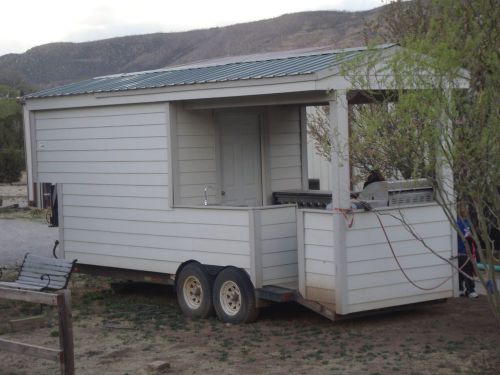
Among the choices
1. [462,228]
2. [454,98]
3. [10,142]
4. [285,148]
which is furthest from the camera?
[10,142]

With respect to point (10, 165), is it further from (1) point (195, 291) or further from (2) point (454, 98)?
(2) point (454, 98)

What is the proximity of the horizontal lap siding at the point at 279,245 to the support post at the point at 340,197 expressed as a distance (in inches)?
38.1

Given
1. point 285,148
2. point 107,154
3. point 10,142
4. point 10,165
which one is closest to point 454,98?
point 285,148

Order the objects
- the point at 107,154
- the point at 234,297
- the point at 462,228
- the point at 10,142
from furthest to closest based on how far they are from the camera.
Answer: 1. the point at 10,142
2. the point at 107,154
3. the point at 462,228
4. the point at 234,297

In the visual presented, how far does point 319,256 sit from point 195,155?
8.44 ft

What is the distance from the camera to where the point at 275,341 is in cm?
948

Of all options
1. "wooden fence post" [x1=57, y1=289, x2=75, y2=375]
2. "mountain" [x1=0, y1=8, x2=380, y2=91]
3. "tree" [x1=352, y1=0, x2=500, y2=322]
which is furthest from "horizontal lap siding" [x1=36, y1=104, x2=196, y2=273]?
"mountain" [x1=0, y1=8, x2=380, y2=91]

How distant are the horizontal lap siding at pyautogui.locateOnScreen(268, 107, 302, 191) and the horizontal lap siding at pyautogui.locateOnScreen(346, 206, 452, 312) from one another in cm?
281

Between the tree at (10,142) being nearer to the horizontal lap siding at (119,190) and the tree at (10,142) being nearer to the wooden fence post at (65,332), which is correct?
the horizontal lap siding at (119,190)

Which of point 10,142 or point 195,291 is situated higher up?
point 10,142

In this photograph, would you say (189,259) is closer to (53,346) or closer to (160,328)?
(160,328)

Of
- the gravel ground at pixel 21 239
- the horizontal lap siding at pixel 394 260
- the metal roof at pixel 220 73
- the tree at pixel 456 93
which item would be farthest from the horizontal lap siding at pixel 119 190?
the gravel ground at pixel 21 239

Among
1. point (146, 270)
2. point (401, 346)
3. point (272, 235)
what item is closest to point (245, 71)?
point (272, 235)

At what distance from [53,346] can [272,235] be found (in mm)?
2657
